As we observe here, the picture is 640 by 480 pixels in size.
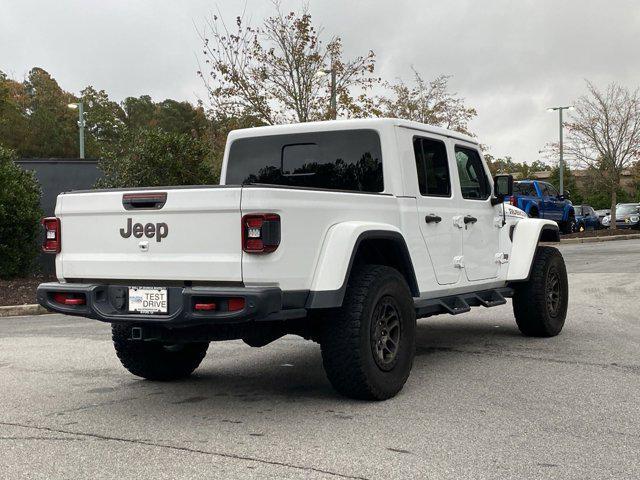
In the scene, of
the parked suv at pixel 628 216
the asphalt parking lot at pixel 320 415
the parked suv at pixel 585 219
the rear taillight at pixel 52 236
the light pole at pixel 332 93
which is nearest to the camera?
the asphalt parking lot at pixel 320 415

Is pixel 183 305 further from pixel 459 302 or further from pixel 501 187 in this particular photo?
pixel 501 187

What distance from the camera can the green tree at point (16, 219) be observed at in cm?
1526

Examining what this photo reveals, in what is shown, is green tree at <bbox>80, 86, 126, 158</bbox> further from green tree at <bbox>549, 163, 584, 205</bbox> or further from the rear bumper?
the rear bumper

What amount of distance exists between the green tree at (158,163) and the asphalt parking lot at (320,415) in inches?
333

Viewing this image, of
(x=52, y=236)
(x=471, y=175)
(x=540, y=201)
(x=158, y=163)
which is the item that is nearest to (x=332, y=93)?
(x=158, y=163)

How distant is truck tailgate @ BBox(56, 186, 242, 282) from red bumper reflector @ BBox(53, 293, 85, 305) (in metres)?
0.15

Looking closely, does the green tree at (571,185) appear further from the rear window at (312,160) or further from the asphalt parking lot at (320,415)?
the rear window at (312,160)

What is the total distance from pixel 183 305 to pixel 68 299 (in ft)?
3.37

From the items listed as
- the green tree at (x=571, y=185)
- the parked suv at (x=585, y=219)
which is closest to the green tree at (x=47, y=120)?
the parked suv at (x=585, y=219)

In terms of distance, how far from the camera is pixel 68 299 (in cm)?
530

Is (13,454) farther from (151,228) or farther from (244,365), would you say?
(244,365)

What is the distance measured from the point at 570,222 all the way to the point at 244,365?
28594 millimetres

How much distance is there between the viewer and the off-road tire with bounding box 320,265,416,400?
5.18 metres

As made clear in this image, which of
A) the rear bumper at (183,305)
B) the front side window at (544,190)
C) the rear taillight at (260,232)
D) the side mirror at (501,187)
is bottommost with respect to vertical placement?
the rear bumper at (183,305)
